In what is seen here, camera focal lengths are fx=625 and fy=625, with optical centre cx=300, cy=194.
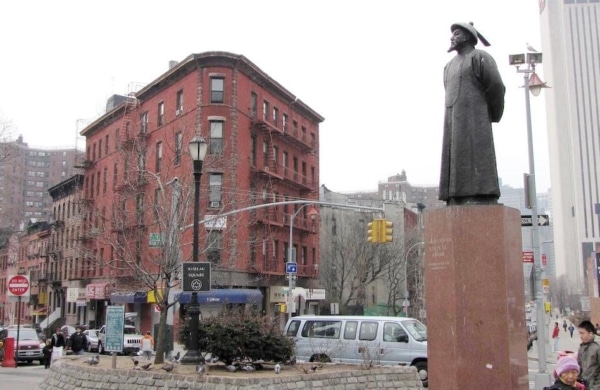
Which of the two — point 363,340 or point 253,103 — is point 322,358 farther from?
point 253,103

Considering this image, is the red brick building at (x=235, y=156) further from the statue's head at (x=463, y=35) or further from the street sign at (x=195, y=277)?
the statue's head at (x=463, y=35)

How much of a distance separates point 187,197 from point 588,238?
452ft

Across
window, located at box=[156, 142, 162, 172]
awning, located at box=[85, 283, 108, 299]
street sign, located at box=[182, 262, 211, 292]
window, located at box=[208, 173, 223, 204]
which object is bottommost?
awning, located at box=[85, 283, 108, 299]

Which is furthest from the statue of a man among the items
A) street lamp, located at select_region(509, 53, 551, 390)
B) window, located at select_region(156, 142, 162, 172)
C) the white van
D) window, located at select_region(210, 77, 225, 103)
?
window, located at select_region(156, 142, 162, 172)

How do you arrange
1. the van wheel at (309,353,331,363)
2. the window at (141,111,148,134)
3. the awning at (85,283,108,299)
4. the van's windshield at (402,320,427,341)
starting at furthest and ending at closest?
the awning at (85,283,108,299), the window at (141,111,148,134), the van's windshield at (402,320,427,341), the van wheel at (309,353,331,363)

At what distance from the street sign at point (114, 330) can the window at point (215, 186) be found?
23833mm

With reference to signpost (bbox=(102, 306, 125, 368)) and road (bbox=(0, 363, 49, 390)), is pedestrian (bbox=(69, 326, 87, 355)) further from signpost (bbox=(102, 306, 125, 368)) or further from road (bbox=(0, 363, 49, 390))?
signpost (bbox=(102, 306, 125, 368))

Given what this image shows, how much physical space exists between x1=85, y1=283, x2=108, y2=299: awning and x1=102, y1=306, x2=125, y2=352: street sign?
123 ft

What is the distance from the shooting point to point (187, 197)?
22922 mm

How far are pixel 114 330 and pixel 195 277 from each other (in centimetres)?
241

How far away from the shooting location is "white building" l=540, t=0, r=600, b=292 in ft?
483

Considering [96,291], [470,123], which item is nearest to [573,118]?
[96,291]

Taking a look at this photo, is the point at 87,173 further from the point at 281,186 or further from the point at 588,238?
the point at 588,238

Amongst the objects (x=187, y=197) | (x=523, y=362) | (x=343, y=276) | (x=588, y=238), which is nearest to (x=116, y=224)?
(x=187, y=197)
